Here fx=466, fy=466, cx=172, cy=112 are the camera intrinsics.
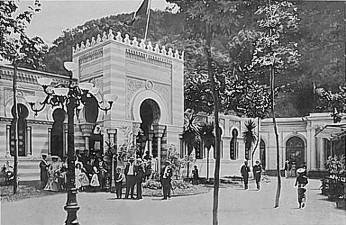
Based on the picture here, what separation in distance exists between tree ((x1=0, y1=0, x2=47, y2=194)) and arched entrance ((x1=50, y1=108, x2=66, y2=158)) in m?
0.19

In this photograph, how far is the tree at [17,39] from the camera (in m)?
1.61

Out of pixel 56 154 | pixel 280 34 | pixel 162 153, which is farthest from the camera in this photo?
pixel 280 34

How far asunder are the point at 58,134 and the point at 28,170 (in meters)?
0.16

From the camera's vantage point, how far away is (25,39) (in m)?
1.63

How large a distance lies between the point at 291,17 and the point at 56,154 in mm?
Result: 1038

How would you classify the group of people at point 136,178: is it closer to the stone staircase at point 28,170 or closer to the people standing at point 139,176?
the people standing at point 139,176

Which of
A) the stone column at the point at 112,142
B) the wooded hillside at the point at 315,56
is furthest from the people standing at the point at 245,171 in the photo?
the stone column at the point at 112,142

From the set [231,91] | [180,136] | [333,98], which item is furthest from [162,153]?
[333,98]

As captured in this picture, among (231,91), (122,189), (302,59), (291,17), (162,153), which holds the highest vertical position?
(291,17)

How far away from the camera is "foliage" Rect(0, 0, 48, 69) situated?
1613mm

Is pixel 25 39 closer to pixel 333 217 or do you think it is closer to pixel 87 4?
pixel 87 4

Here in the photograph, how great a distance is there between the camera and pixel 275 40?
1.83 meters

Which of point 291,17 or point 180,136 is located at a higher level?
point 291,17

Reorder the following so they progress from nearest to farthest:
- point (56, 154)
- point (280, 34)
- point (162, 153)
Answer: point (56, 154) < point (162, 153) < point (280, 34)
